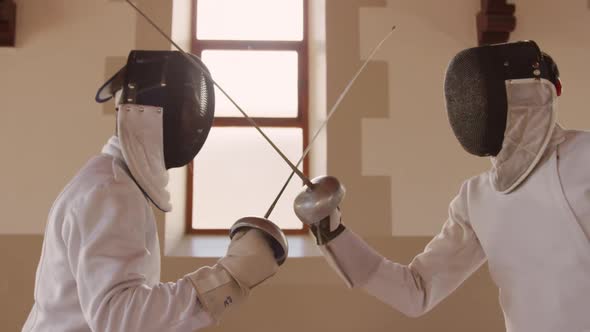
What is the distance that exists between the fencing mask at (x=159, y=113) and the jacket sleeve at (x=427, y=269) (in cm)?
53

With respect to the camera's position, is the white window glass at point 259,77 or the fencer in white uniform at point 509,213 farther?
the white window glass at point 259,77

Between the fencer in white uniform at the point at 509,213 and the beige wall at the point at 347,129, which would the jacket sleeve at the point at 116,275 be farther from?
the beige wall at the point at 347,129

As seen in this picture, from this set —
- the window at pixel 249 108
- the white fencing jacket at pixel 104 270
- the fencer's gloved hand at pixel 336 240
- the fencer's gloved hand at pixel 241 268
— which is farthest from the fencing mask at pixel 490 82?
the window at pixel 249 108

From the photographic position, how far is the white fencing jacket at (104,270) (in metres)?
1.08

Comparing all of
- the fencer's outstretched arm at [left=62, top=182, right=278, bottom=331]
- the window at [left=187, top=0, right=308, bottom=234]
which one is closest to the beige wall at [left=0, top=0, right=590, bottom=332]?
the window at [left=187, top=0, right=308, bottom=234]

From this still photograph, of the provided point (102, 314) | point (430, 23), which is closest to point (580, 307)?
point (102, 314)

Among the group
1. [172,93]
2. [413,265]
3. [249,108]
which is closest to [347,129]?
[249,108]

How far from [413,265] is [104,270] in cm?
91

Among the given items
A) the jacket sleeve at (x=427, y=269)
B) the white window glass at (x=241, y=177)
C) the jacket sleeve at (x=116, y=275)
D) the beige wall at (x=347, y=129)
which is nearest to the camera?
the jacket sleeve at (x=116, y=275)

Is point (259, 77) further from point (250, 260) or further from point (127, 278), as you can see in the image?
point (127, 278)

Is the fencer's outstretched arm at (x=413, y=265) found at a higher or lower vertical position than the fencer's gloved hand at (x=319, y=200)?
lower

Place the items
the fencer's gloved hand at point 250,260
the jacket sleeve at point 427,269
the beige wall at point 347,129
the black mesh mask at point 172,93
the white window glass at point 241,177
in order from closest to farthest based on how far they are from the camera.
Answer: the fencer's gloved hand at point 250,260 → the black mesh mask at point 172,93 → the jacket sleeve at point 427,269 → the beige wall at point 347,129 → the white window glass at point 241,177

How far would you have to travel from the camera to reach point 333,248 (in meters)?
1.50

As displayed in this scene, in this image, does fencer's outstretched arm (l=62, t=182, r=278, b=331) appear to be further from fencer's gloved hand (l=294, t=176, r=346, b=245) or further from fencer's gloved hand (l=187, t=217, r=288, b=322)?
fencer's gloved hand (l=294, t=176, r=346, b=245)
